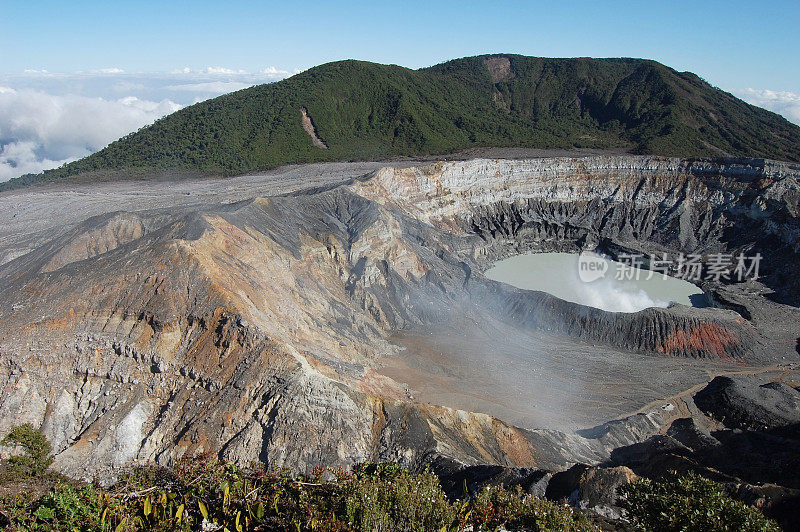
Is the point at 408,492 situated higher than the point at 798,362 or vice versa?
the point at 408,492

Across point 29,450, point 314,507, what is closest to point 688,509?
point 314,507

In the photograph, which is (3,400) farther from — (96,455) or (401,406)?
(401,406)

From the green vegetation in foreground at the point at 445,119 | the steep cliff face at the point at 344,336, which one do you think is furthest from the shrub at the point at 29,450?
the green vegetation in foreground at the point at 445,119

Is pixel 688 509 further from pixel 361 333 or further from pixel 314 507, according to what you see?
pixel 361 333

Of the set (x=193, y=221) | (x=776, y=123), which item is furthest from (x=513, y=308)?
(x=776, y=123)
